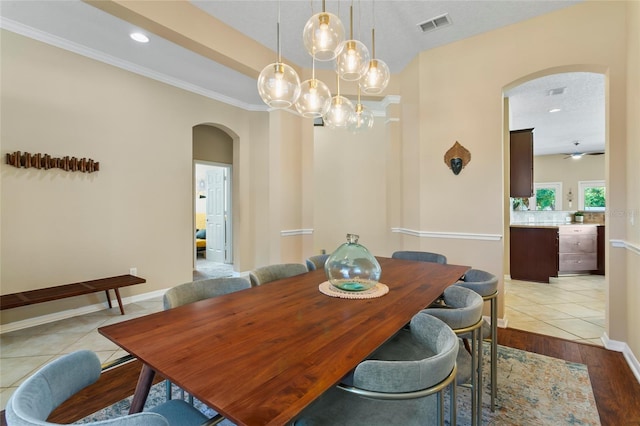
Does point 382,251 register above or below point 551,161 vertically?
below

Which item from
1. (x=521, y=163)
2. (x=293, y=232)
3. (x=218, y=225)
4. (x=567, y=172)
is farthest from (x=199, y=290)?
(x=567, y=172)

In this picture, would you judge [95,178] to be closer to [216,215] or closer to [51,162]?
[51,162]

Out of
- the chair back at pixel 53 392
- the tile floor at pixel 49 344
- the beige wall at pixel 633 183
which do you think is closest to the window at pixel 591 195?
the beige wall at pixel 633 183

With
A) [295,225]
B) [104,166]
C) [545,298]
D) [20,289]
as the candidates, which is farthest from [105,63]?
[545,298]

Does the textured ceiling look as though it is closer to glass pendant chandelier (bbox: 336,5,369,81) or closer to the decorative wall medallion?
glass pendant chandelier (bbox: 336,5,369,81)

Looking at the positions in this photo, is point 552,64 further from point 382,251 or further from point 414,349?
point 382,251

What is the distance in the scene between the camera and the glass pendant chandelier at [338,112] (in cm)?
254

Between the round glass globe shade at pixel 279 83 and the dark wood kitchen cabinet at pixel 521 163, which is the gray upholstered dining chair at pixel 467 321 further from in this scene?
the dark wood kitchen cabinet at pixel 521 163

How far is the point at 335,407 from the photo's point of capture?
1.11 metres

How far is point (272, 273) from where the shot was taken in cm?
225

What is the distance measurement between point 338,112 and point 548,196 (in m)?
9.48

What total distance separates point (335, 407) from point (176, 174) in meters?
4.07

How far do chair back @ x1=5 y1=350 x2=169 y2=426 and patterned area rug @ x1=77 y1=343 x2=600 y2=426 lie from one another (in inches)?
40.8

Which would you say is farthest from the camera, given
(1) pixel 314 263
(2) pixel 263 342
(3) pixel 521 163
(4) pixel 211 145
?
(4) pixel 211 145
